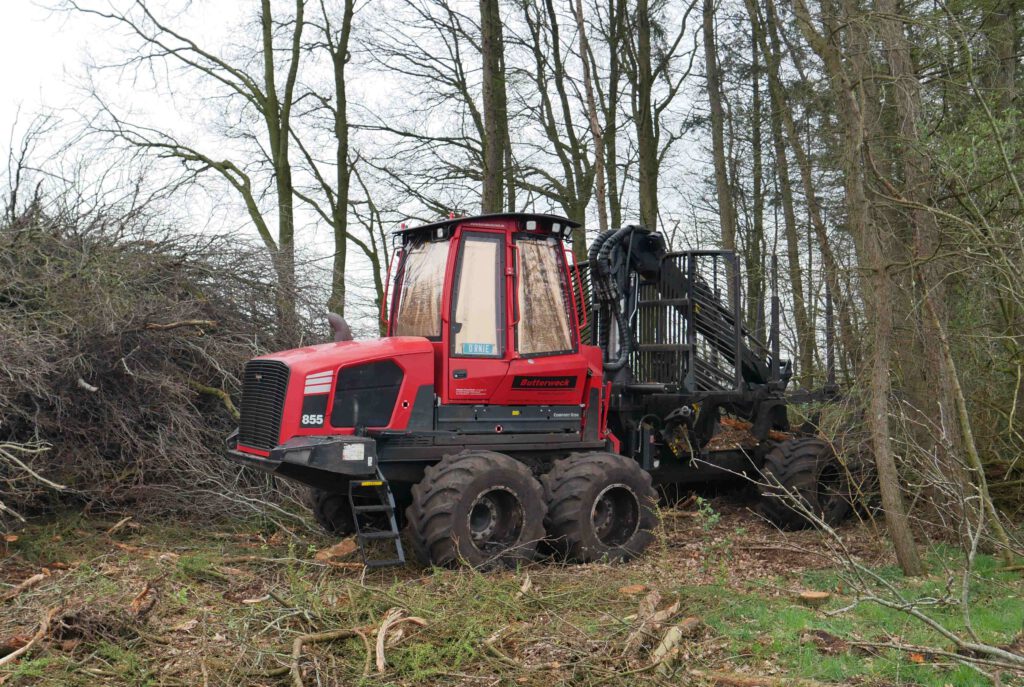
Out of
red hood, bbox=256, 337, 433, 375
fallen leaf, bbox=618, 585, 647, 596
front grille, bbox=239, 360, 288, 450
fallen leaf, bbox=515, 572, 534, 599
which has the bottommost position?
fallen leaf, bbox=618, 585, 647, 596

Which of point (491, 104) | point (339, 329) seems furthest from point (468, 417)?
point (491, 104)

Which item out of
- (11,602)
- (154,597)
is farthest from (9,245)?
(154,597)

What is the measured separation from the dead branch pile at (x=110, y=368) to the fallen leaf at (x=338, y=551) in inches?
69.4

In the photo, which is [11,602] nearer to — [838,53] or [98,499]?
[98,499]

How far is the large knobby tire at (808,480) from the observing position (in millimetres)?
10336

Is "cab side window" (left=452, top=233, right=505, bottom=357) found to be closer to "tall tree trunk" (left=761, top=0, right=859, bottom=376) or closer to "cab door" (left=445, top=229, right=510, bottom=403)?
"cab door" (left=445, top=229, right=510, bottom=403)

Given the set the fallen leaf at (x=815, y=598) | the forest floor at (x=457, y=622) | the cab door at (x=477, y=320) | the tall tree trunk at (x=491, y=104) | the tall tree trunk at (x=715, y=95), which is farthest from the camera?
the tall tree trunk at (x=715, y=95)

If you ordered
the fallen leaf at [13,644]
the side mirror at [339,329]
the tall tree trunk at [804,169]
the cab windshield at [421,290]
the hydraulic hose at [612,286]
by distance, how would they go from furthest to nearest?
the hydraulic hose at [612,286] < the tall tree trunk at [804,169] < the side mirror at [339,329] < the cab windshield at [421,290] < the fallen leaf at [13,644]

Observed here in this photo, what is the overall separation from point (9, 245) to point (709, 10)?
45.6 ft

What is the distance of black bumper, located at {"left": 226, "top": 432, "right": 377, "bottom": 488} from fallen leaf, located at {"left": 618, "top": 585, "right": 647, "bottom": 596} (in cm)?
207

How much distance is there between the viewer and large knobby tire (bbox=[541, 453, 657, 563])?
8312mm

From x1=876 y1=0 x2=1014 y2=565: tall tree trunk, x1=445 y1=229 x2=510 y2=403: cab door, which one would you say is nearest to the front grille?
x1=445 y1=229 x2=510 y2=403: cab door

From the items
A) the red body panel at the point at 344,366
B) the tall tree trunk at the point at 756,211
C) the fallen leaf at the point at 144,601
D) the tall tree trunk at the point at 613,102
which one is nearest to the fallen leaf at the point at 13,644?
the fallen leaf at the point at 144,601

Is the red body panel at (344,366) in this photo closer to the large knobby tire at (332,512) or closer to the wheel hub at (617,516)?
the large knobby tire at (332,512)
